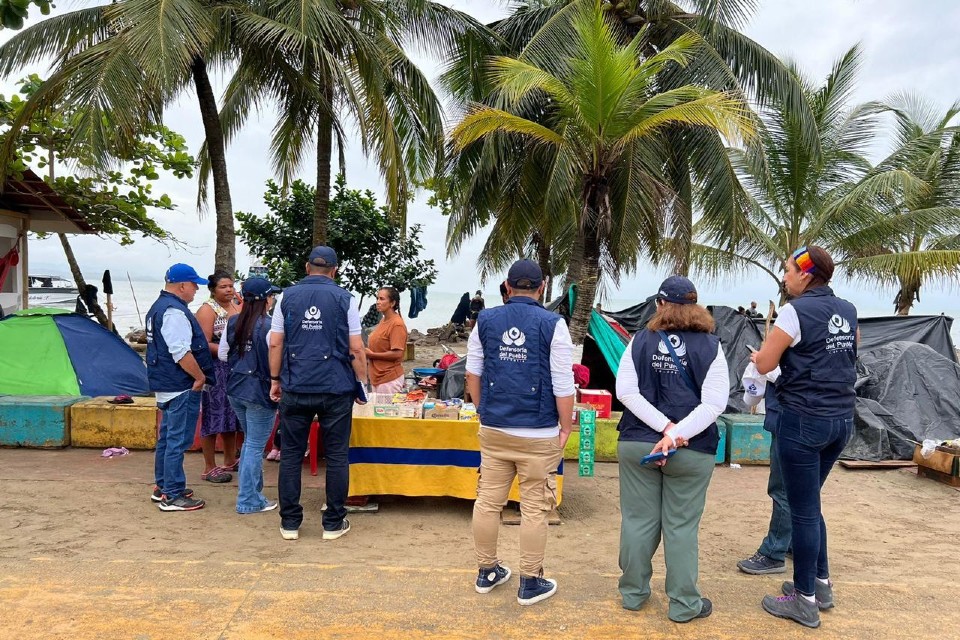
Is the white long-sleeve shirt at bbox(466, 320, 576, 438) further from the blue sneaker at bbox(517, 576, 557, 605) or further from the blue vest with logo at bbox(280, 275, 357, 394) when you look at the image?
the blue vest with logo at bbox(280, 275, 357, 394)

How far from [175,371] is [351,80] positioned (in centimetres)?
580

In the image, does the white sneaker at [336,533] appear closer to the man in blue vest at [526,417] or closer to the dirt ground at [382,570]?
the dirt ground at [382,570]

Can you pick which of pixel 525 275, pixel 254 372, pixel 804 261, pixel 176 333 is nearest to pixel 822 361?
pixel 804 261

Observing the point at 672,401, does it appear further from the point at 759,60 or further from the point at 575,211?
the point at 759,60

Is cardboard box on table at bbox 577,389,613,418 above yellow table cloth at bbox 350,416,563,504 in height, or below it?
above

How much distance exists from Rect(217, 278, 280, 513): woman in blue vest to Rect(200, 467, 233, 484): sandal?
2.71 feet

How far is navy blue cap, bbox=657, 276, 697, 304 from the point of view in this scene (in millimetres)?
3240

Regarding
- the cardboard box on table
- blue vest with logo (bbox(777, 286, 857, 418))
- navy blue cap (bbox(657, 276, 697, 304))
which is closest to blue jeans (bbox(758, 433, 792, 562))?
blue vest with logo (bbox(777, 286, 857, 418))

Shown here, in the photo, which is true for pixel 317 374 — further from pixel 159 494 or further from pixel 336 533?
pixel 159 494

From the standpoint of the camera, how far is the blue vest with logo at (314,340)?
409 centimetres

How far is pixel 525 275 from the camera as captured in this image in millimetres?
3471

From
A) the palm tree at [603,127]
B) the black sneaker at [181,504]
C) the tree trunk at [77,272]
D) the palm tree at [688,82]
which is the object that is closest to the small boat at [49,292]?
the tree trunk at [77,272]

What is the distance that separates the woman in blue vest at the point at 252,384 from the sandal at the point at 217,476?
83 cm

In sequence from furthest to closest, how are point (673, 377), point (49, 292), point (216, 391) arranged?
point (49, 292) → point (216, 391) → point (673, 377)
